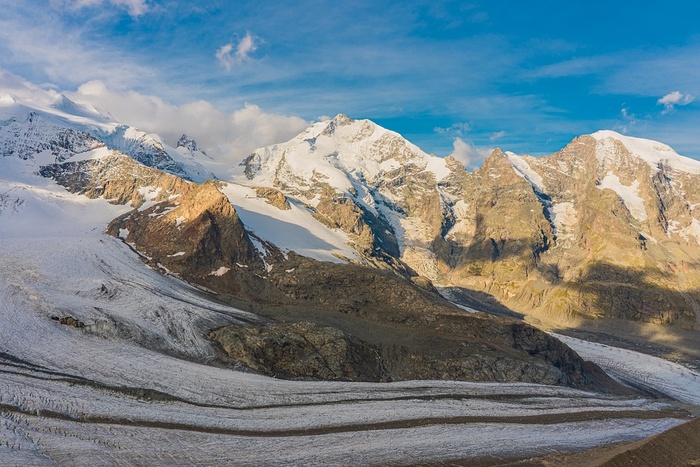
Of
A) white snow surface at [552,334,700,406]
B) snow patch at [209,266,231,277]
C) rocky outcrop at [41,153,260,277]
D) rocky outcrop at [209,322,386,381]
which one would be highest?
rocky outcrop at [41,153,260,277]

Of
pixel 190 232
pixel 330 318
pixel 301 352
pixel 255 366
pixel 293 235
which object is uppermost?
pixel 293 235

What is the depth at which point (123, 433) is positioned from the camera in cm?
3469

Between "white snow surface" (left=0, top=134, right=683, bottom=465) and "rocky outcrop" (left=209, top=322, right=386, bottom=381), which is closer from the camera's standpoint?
"white snow surface" (left=0, top=134, right=683, bottom=465)

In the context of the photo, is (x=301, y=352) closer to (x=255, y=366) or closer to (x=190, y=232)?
(x=255, y=366)

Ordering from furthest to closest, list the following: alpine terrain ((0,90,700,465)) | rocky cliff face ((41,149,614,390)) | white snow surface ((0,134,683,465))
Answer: rocky cliff face ((41,149,614,390)) → alpine terrain ((0,90,700,465)) → white snow surface ((0,134,683,465))

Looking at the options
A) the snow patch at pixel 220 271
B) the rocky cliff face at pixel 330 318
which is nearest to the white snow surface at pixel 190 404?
the rocky cliff face at pixel 330 318

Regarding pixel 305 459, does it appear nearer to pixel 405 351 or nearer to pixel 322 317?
pixel 405 351

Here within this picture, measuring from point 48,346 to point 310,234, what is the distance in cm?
13212

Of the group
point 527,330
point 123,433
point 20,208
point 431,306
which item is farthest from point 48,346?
point 20,208

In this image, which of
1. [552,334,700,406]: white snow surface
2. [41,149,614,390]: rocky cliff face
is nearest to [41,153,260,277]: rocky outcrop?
[41,149,614,390]: rocky cliff face

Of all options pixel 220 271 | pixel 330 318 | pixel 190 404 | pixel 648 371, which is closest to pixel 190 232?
pixel 220 271

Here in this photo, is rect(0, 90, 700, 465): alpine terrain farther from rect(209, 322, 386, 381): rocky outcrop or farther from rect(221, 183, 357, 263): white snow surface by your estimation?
rect(221, 183, 357, 263): white snow surface

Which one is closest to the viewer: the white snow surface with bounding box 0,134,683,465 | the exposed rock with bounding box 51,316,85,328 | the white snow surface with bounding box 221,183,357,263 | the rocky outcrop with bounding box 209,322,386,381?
the white snow surface with bounding box 0,134,683,465

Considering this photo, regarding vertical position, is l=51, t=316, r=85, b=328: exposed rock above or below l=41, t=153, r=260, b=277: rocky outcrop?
below
